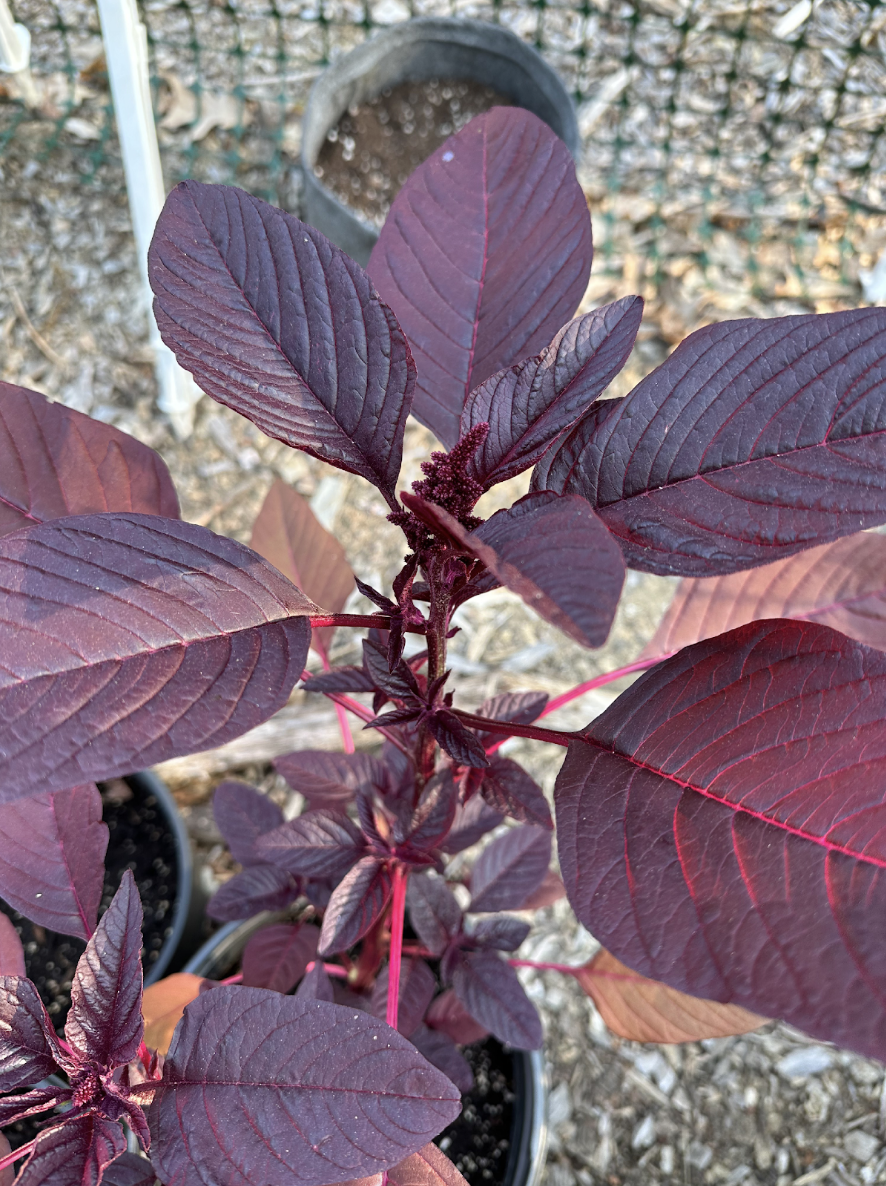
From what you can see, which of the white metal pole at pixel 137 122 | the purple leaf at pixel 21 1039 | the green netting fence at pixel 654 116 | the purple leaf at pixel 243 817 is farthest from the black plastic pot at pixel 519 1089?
the green netting fence at pixel 654 116

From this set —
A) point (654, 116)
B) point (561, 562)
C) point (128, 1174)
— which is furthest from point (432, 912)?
point (654, 116)

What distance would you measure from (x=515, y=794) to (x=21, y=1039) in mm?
389

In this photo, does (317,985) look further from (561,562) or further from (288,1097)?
(561,562)

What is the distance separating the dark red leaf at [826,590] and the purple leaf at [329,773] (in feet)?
1.19

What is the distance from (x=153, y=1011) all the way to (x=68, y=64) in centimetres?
246

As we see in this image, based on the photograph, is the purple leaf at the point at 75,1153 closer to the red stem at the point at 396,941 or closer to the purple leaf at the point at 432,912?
the red stem at the point at 396,941

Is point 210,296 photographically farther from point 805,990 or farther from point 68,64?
point 68,64

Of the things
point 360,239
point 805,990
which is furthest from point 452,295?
point 360,239

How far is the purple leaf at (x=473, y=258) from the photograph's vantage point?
720 millimetres

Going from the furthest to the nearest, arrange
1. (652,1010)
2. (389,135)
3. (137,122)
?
1. (389,135)
2. (137,122)
3. (652,1010)

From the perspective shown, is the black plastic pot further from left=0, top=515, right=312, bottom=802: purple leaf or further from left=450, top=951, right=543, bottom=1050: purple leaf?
left=0, top=515, right=312, bottom=802: purple leaf

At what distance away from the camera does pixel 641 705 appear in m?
0.60

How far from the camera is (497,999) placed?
0.92m

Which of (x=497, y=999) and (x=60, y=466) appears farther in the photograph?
(x=497, y=999)
